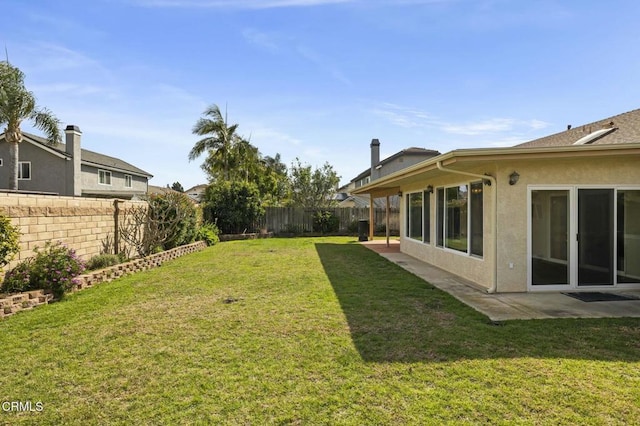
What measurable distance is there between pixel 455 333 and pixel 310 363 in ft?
6.76

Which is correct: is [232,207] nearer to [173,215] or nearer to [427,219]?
[173,215]

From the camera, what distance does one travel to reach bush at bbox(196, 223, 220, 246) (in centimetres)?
1599

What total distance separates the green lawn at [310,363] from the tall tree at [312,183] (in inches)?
976

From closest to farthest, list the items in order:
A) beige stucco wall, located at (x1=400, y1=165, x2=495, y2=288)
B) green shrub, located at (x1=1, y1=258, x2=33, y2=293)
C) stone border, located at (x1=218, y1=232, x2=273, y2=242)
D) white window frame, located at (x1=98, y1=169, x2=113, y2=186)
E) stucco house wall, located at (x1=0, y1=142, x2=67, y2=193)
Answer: green shrub, located at (x1=1, y1=258, x2=33, y2=293)
beige stucco wall, located at (x1=400, y1=165, x2=495, y2=288)
stone border, located at (x1=218, y1=232, x2=273, y2=242)
stucco house wall, located at (x1=0, y1=142, x2=67, y2=193)
white window frame, located at (x1=98, y1=169, x2=113, y2=186)

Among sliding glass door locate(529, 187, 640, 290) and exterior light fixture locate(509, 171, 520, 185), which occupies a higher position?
exterior light fixture locate(509, 171, 520, 185)

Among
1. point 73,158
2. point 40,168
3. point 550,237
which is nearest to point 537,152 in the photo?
point 550,237

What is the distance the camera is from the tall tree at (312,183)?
3128cm

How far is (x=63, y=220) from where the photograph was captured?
8.03 meters

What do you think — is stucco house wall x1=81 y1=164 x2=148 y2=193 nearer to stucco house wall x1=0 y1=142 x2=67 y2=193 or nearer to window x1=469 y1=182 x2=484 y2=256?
stucco house wall x1=0 y1=142 x2=67 y2=193

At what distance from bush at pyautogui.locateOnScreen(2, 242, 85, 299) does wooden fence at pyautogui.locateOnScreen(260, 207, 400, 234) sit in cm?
1396

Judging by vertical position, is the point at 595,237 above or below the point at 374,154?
below

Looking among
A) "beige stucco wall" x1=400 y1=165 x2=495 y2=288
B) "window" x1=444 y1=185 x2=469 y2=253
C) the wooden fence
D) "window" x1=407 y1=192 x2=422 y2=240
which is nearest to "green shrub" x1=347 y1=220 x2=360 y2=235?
the wooden fence

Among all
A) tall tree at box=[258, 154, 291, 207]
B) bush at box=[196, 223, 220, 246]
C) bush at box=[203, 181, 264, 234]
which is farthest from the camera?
tall tree at box=[258, 154, 291, 207]

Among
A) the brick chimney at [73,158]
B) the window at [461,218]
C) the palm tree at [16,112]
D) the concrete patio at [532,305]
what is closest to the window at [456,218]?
the window at [461,218]
